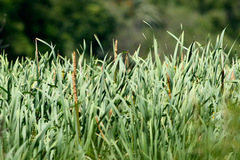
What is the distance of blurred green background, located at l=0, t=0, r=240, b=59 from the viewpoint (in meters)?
24.4

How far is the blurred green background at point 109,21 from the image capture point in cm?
2436

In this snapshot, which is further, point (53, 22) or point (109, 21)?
point (109, 21)

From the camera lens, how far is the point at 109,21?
37.1m

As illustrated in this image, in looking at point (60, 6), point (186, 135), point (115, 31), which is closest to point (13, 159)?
point (186, 135)

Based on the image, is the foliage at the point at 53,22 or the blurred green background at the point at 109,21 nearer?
the foliage at the point at 53,22

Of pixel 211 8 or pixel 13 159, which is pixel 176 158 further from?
pixel 211 8

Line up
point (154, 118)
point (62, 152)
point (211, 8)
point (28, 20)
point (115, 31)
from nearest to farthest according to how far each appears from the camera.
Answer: point (62, 152)
point (154, 118)
point (28, 20)
point (115, 31)
point (211, 8)

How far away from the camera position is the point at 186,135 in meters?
1.55

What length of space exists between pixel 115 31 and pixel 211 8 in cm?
1220

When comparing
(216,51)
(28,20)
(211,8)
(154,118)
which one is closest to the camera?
(154,118)

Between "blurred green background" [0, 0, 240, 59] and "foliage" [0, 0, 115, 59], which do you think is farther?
"blurred green background" [0, 0, 240, 59]

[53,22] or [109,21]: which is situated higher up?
[109,21]

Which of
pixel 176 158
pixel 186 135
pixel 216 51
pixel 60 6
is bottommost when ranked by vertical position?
pixel 176 158

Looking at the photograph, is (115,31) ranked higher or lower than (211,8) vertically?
lower
